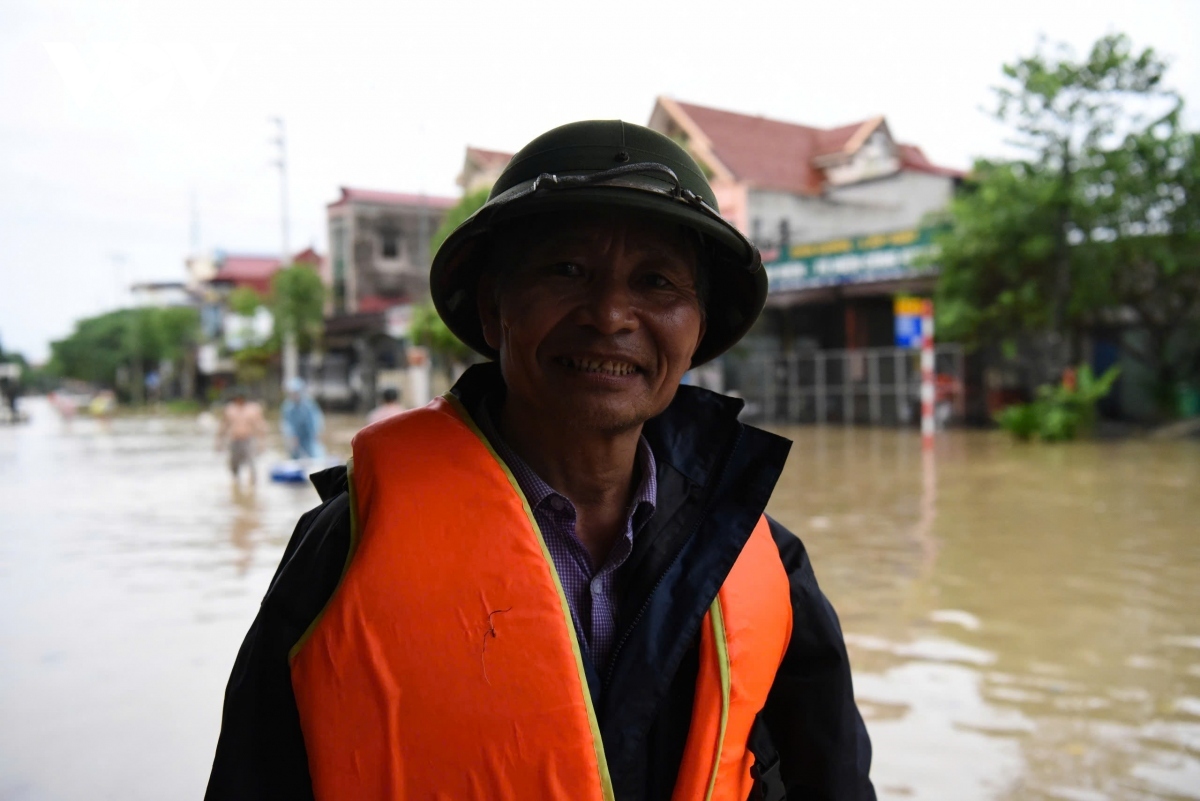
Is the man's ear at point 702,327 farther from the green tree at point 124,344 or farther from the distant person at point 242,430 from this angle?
the green tree at point 124,344

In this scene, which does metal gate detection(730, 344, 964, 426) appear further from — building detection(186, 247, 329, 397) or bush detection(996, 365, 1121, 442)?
building detection(186, 247, 329, 397)

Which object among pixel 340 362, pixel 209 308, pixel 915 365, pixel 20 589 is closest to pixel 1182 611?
pixel 20 589

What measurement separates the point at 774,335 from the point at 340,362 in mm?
22344

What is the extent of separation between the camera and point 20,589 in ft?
25.7

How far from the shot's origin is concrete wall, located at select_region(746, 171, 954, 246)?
3078cm

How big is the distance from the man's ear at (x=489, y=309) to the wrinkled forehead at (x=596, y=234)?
0.13 meters

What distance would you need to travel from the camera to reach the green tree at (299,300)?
3588 cm

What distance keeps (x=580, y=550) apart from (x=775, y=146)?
108ft

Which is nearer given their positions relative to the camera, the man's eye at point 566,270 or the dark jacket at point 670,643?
the dark jacket at point 670,643

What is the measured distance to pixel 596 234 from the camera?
1587mm

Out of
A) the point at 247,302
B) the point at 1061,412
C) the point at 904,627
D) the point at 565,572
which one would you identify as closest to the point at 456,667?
the point at 565,572

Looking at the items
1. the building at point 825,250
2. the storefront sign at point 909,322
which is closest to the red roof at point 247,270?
the building at point 825,250

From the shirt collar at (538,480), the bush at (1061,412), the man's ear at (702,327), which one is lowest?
the bush at (1061,412)

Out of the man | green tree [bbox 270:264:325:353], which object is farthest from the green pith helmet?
green tree [bbox 270:264:325:353]
